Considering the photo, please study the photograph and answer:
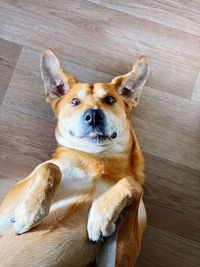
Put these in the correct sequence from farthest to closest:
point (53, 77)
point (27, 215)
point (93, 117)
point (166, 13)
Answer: point (166, 13), point (53, 77), point (93, 117), point (27, 215)

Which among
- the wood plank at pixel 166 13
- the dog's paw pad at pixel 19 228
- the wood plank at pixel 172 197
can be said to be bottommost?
the wood plank at pixel 172 197

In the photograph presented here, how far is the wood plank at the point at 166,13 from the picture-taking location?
271cm

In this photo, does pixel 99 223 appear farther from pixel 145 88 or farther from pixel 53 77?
pixel 145 88

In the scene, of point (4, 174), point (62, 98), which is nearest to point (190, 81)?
point (62, 98)

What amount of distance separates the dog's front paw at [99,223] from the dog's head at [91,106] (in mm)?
501

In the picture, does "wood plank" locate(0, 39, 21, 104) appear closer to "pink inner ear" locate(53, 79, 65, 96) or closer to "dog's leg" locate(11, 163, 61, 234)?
"pink inner ear" locate(53, 79, 65, 96)

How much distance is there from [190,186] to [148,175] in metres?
0.41

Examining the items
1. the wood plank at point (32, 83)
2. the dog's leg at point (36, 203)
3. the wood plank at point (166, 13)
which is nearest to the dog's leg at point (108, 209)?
the dog's leg at point (36, 203)

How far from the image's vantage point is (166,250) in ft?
8.15

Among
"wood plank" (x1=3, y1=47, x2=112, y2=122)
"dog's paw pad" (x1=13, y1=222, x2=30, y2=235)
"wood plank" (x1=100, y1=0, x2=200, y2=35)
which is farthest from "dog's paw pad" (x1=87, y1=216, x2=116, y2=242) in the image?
"wood plank" (x1=100, y1=0, x2=200, y2=35)

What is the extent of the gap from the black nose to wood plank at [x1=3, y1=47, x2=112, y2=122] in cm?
74

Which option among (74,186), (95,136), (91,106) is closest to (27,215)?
(74,186)

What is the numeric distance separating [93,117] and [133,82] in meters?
0.60

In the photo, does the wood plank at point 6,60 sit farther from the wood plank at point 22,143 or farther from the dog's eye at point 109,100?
the dog's eye at point 109,100
